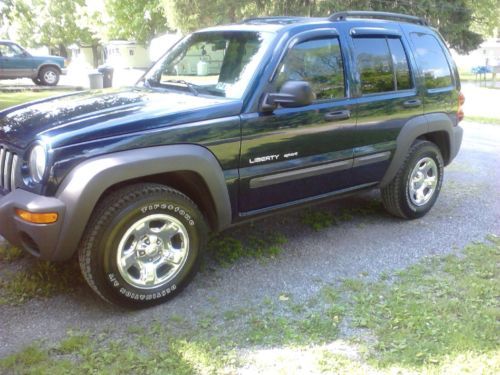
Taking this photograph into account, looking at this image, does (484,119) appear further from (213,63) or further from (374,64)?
(213,63)

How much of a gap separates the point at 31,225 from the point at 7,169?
21.7 inches

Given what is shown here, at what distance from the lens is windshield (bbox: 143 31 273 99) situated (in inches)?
156

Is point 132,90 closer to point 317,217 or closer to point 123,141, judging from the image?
point 123,141

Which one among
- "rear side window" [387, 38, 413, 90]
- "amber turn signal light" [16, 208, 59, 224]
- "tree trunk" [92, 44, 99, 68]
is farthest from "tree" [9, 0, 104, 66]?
"amber turn signal light" [16, 208, 59, 224]

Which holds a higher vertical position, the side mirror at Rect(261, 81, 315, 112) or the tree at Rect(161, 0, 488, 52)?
the tree at Rect(161, 0, 488, 52)

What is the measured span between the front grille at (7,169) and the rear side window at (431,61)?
3583 millimetres

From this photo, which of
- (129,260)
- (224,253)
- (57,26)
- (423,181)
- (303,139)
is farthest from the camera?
(57,26)

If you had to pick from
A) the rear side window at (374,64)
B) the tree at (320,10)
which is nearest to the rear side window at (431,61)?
the rear side window at (374,64)

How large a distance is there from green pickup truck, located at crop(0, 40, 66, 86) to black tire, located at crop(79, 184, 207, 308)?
59.7 feet

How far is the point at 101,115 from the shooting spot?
11.2ft

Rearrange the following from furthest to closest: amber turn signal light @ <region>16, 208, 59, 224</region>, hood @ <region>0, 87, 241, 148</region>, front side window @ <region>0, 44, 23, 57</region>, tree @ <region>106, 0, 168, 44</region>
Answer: tree @ <region>106, 0, 168, 44</region> → front side window @ <region>0, 44, 23, 57</region> → hood @ <region>0, 87, 241, 148</region> → amber turn signal light @ <region>16, 208, 59, 224</region>

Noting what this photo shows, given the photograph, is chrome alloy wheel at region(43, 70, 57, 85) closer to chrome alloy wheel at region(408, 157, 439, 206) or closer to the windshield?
the windshield

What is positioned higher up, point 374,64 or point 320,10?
point 320,10

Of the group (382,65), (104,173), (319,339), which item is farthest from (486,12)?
(104,173)
